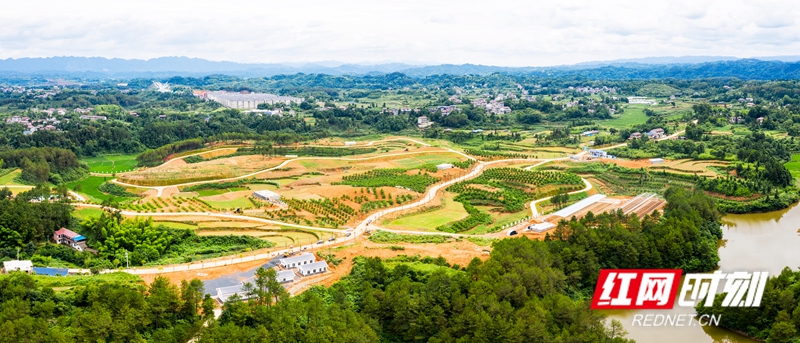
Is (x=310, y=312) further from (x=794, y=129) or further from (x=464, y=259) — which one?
(x=794, y=129)

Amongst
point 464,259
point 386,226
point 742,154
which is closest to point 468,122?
point 742,154

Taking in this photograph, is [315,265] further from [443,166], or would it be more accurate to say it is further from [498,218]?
[443,166]

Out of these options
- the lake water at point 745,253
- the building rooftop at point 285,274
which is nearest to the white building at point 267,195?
the building rooftop at point 285,274

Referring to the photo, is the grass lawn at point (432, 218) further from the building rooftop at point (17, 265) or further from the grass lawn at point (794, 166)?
the grass lawn at point (794, 166)

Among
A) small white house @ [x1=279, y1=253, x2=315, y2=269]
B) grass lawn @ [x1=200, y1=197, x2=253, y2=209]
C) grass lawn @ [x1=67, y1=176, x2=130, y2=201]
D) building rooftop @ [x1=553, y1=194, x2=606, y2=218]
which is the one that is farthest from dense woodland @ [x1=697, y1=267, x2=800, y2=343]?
grass lawn @ [x1=67, y1=176, x2=130, y2=201]

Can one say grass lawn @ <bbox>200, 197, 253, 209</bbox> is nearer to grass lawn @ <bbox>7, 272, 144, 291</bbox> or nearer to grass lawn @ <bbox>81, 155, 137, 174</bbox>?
grass lawn @ <bbox>7, 272, 144, 291</bbox>

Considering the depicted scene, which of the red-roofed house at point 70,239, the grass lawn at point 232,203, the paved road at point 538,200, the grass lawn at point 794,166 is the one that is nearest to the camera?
the red-roofed house at point 70,239

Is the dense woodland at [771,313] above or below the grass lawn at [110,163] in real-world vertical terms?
above
